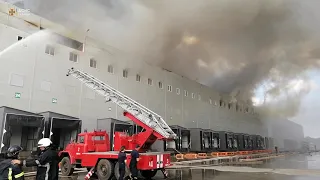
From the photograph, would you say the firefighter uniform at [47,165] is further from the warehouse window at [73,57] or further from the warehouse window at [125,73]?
the warehouse window at [125,73]

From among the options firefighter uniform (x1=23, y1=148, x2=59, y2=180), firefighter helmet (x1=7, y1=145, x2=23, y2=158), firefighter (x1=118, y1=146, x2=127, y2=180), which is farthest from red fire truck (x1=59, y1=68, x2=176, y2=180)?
firefighter helmet (x1=7, y1=145, x2=23, y2=158)

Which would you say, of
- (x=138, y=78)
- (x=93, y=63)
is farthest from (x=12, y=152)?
(x=138, y=78)

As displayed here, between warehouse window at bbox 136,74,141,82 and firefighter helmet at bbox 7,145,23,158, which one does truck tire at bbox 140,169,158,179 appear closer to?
firefighter helmet at bbox 7,145,23,158

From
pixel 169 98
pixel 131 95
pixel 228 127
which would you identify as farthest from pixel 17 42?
pixel 228 127

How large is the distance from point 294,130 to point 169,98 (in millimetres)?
58627

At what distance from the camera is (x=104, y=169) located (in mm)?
10195

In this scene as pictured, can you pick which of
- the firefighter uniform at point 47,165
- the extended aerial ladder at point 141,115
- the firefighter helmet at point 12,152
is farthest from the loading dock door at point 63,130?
the firefighter helmet at point 12,152

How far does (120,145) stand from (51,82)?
36.7ft

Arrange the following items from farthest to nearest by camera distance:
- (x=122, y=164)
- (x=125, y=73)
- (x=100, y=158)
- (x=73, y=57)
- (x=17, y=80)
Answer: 1. (x=125, y=73)
2. (x=73, y=57)
3. (x=17, y=80)
4. (x=100, y=158)
5. (x=122, y=164)

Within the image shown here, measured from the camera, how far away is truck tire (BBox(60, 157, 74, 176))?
11.7 metres

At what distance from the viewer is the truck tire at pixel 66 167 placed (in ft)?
38.2

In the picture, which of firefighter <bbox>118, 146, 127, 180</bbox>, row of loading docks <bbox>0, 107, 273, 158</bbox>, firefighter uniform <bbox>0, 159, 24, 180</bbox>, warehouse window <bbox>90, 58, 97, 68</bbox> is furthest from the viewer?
warehouse window <bbox>90, 58, 97, 68</bbox>

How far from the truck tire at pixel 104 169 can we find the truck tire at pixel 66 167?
6.64 feet

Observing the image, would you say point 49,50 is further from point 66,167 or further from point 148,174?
point 148,174
